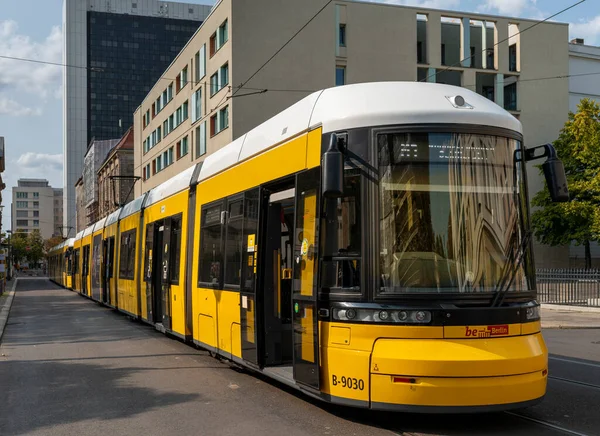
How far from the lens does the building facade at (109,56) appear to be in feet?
525

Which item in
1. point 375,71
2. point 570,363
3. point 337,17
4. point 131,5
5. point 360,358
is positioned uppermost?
Answer: point 131,5

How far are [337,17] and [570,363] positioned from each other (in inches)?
1381

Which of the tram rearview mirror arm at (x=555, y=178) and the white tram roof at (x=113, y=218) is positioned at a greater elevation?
the white tram roof at (x=113, y=218)

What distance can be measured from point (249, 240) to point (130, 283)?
1013 cm

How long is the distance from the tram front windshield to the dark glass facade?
529 feet

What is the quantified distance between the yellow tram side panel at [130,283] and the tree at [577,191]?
31.6 metres

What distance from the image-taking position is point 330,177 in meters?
6.33

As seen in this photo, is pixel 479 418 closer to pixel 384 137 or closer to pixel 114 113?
pixel 384 137

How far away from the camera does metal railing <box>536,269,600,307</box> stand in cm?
2334

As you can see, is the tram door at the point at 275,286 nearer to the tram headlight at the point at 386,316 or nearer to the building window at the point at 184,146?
the tram headlight at the point at 386,316

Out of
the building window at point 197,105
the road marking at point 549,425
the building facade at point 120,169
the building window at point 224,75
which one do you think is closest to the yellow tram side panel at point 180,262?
the road marking at point 549,425

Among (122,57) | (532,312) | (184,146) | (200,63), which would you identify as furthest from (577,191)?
(122,57)

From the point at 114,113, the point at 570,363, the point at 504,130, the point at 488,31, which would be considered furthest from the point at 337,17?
the point at 114,113

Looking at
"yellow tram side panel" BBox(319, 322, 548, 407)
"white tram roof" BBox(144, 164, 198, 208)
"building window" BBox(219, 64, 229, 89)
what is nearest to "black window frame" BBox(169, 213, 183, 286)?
"white tram roof" BBox(144, 164, 198, 208)
